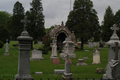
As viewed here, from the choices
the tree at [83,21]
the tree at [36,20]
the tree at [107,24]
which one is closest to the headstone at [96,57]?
the tree at [83,21]

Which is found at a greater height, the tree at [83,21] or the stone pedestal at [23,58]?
the tree at [83,21]

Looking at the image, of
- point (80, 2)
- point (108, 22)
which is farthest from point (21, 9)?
point (108, 22)

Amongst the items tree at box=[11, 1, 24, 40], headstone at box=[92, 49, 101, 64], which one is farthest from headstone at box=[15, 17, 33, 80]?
tree at box=[11, 1, 24, 40]

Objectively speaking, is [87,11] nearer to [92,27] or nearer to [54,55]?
[92,27]

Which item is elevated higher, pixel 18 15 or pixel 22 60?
pixel 18 15

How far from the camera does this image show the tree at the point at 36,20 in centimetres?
3822

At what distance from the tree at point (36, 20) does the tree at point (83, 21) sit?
20.1ft

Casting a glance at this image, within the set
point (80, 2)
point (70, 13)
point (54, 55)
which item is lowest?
point (54, 55)

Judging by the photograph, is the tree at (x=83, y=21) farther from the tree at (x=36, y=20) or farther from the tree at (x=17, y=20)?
the tree at (x=17, y=20)

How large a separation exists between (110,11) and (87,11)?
14939 mm

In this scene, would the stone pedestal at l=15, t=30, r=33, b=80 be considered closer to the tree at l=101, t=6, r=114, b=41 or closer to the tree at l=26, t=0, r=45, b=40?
the tree at l=26, t=0, r=45, b=40

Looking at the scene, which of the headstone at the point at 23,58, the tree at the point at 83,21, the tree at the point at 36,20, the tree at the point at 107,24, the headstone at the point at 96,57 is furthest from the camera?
the tree at the point at 107,24

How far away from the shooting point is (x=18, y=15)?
4275 centimetres

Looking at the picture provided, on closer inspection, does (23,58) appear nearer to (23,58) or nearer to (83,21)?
(23,58)
